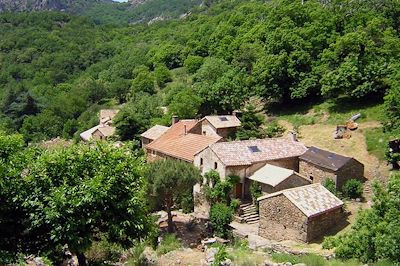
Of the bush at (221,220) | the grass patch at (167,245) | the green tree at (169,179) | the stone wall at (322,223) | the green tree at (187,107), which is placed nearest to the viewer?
the grass patch at (167,245)

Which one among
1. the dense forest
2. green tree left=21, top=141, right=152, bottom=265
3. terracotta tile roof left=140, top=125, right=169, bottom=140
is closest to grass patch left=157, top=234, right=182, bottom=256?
green tree left=21, top=141, right=152, bottom=265

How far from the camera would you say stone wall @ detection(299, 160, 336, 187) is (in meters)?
27.7

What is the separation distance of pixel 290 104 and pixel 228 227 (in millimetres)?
22947

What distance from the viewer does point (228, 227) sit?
2511 cm

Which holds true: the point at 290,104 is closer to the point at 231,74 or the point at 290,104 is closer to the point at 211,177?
the point at 231,74

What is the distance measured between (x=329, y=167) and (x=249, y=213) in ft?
19.2

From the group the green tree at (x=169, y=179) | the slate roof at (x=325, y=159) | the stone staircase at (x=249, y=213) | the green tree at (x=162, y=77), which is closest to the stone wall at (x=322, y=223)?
the slate roof at (x=325, y=159)

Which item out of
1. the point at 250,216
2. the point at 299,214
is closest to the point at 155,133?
the point at 250,216

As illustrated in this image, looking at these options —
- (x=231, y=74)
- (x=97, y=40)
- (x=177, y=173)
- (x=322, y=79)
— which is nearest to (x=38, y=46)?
(x=97, y=40)

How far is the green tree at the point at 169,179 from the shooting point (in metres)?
24.6

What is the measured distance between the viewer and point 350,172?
1101 inches

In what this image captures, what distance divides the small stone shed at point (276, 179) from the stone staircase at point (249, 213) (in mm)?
1347

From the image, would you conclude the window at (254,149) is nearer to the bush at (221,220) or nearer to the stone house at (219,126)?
the bush at (221,220)

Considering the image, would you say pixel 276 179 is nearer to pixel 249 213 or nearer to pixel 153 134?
pixel 249 213
